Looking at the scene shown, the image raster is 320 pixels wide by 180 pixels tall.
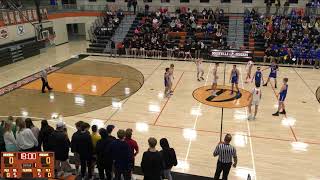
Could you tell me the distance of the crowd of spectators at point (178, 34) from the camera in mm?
23250

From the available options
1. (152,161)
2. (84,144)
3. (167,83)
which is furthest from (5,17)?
(152,161)

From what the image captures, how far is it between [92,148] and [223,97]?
8.89m

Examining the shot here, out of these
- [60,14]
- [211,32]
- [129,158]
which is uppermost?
[60,14]

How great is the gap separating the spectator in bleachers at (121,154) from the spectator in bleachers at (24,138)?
2.08 m

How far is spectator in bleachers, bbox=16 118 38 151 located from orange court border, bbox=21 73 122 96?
8063 millimetres

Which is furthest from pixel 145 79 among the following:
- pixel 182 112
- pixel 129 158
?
pixel 129 158

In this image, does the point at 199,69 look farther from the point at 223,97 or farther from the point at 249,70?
the point at 223,97

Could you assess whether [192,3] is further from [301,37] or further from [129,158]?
[129,158]

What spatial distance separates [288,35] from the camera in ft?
74.9

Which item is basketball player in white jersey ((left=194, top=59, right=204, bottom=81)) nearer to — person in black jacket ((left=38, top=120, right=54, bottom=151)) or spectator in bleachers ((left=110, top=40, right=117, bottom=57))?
spectator in bleachers ((left=110, top=40, right=117, bottom=57))

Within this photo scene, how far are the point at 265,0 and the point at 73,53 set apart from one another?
56.8 feet

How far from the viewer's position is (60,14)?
28.6 meters

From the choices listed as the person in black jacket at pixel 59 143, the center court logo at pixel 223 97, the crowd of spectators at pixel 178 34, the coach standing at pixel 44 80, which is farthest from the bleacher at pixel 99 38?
A: the person in black jacket at pixel 59 143

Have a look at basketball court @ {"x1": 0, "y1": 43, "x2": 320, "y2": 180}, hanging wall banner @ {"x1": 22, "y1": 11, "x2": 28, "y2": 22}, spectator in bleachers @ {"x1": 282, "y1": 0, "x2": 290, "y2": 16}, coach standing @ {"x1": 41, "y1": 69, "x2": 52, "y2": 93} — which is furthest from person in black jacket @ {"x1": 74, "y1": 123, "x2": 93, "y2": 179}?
spectator in bleachers @ {"x1": 282, "y1": 0, "x2": 290, "y2": 16}
